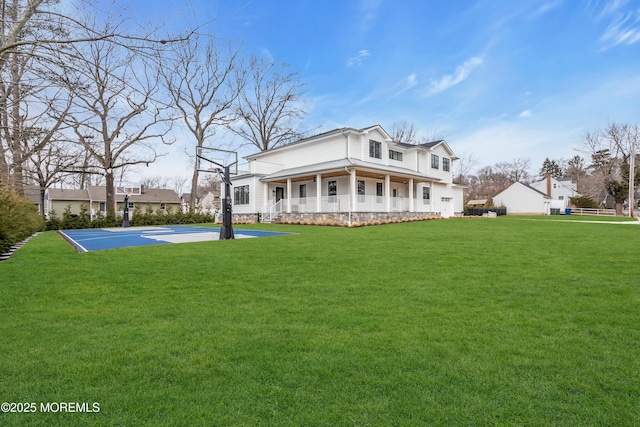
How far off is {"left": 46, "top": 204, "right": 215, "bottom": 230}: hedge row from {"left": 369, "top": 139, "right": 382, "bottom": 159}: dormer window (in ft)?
54.6

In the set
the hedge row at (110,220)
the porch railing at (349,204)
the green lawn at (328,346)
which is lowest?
the green lawn at (328,346)

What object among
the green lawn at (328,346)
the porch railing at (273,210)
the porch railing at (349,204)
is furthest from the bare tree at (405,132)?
the green lawn at (328,346)

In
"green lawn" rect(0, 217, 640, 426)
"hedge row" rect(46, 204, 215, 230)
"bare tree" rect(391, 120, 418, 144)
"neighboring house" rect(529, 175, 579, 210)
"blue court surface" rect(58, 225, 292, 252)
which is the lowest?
"green lawn" rect(0, 217, 640, 426)

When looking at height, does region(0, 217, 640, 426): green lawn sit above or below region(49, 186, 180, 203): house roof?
below

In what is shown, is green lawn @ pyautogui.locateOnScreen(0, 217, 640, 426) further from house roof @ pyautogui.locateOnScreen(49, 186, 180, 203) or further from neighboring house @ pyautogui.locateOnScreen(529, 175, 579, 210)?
neighboring house @ pyautogui.locateOnScreen(529, 175, 579, 210)

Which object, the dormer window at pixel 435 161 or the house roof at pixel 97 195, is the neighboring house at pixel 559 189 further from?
the house roof at pixel 97 195

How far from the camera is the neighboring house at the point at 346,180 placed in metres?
19.3

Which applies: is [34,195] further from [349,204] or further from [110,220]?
[349,204]

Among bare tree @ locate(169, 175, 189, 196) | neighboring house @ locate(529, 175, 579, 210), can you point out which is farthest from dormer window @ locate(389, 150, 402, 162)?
bare tree @ locate(169, 175, 189, 196)

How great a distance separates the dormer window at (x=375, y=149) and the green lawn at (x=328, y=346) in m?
16.5

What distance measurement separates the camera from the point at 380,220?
18844mm

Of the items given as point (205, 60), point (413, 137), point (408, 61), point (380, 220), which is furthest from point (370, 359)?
point (413, 137)

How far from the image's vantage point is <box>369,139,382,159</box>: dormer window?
2147cm

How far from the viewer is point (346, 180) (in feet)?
69.3
